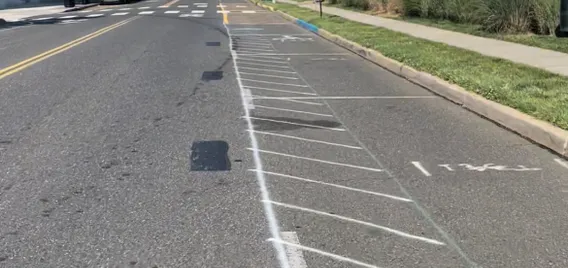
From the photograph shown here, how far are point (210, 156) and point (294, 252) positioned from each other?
2395 millimetres

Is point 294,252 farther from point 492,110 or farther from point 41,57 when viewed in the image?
point 41,57

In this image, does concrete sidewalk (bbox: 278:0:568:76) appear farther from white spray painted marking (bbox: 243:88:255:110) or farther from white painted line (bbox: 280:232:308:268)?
white painted line (bbox: 280:232:308:268)

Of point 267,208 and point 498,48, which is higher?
point 267,208

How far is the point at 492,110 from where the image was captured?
794 cm

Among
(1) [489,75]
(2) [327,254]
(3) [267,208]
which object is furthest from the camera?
(1) [489,75]

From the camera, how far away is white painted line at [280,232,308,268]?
398 cm

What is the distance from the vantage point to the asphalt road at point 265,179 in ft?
13.8

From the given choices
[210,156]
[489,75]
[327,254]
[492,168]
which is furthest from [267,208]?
[489,75]

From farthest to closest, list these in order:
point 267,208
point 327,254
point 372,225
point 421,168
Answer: point 421,168
point 267,208
point 372,225
point 327,254

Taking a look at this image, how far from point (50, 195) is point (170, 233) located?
137cm

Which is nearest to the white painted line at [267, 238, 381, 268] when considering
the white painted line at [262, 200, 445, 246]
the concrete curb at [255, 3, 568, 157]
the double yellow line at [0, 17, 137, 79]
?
the white painted line at [262, 200, 445, 246]

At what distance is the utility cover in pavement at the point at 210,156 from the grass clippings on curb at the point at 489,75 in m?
3.45

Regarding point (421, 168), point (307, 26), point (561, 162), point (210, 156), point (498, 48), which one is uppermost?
point (210, 156)

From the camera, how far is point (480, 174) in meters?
5.75
